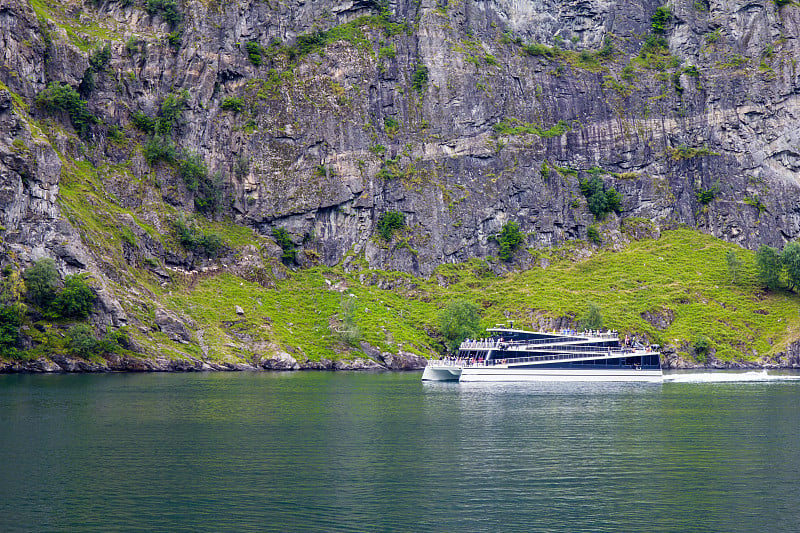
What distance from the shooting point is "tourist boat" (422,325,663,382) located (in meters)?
140

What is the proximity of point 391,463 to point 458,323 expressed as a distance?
384 feet

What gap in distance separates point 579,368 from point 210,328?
72370 mm

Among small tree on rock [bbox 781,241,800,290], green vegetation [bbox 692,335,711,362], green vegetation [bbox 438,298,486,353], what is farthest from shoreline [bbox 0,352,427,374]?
small tree on rock [bbox 781,241,800,290]

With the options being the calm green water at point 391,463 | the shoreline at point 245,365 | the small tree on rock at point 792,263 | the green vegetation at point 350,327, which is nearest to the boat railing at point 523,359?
the shoreline at point 245,365

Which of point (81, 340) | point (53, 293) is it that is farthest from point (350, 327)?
point (53, 293)

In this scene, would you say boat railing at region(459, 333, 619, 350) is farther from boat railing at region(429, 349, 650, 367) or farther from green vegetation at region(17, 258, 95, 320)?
green vegetation at region(17, 258, 95, 320)

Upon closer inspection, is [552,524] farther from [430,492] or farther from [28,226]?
[28,226]

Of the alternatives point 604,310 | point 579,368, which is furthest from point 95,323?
point 604,310

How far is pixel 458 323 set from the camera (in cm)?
17738

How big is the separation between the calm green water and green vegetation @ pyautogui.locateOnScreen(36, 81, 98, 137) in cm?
10146

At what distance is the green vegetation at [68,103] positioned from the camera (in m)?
188

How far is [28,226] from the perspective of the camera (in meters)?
152

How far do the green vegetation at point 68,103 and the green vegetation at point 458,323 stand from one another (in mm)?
94425

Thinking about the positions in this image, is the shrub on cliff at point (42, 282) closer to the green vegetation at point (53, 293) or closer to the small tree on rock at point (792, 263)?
the green vegetation at point (53, 293)
